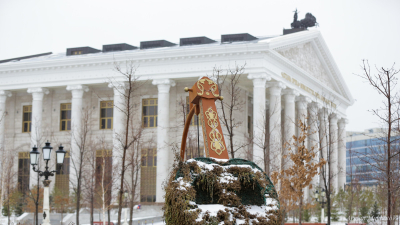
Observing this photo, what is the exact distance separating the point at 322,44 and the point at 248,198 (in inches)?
1895

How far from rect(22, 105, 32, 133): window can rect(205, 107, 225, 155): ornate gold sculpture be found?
46.9 m

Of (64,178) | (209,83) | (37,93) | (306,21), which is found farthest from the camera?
(306,21)

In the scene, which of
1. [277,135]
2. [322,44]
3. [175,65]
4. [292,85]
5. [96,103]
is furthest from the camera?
[322,44]

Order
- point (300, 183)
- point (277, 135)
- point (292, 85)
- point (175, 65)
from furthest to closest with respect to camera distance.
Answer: point (292, 85) → point (175, 65) → point (277, 135) → point (300, 183)

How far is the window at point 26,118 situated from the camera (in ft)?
174

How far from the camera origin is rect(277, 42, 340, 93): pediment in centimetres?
4747

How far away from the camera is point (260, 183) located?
8.33 metres

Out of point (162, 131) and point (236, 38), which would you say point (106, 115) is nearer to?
point (162, 131)

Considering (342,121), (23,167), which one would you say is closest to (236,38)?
(342,121)

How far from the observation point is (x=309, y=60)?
52000mm

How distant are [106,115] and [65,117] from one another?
454 cm

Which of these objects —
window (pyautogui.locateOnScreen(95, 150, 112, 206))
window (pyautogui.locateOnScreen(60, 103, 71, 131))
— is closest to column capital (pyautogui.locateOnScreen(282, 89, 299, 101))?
window (pyautogui.locateOnScreen(95, 150, 112, 206))

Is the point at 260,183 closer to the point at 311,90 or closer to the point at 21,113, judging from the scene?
the point at 311,90

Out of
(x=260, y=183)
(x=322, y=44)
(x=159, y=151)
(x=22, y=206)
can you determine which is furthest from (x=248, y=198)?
(x=322, y=44)
